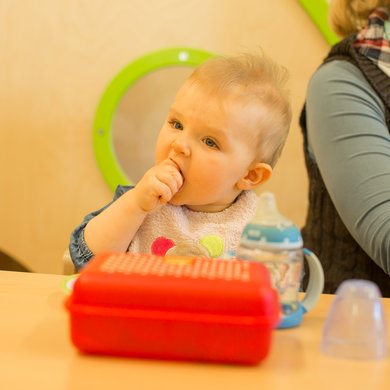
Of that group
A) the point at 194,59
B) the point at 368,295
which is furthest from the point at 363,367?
the point at 194,59

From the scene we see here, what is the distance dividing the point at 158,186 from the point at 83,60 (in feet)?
3.12

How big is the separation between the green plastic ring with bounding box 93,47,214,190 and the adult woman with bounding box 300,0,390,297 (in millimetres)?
417

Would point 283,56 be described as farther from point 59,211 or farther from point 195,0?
point 59,211

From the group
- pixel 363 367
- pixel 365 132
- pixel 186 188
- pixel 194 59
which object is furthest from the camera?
pixel 194 59

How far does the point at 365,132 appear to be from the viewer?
1.19 meters

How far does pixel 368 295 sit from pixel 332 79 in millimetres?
792

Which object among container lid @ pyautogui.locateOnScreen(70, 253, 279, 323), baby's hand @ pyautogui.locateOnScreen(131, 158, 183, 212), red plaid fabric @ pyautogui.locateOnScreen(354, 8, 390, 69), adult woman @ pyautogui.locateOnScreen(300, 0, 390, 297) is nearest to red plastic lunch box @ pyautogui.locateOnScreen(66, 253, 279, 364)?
container lid @ pyautogui.locateOnScreen(70, 253, 279, 323)

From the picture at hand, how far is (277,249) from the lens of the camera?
0.60 meters

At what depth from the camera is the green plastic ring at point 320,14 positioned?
1646 millimetres

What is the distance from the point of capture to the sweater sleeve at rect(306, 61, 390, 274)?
1.11m

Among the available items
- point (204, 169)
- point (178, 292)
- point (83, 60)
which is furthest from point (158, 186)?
point (83, 60)

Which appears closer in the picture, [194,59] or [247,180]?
[247,180]

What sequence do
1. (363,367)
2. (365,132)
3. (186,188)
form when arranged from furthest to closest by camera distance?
1. (365,132)
2. (186,188)
3. (363,367)

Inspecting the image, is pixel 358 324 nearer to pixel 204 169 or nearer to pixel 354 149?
pixel 204 169
